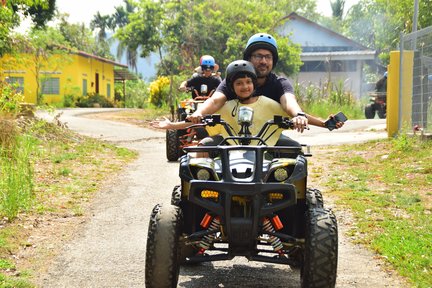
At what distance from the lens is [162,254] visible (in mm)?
4785

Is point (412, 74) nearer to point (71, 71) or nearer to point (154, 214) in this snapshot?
point (154, 214)

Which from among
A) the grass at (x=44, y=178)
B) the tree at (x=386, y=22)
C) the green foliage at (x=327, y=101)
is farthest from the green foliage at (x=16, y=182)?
the tree at (x=386, y=22)

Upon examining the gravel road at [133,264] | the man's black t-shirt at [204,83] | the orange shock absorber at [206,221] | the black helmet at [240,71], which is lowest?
the gravel road at [133,264]

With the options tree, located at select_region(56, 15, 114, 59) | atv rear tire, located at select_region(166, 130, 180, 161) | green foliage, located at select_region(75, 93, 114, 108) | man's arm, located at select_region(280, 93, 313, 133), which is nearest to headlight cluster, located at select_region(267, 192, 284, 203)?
man's arm, located at select_region(280, 93, 313, 133)

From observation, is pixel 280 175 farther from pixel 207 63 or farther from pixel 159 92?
pixel 159 92

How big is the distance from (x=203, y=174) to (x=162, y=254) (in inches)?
23.2

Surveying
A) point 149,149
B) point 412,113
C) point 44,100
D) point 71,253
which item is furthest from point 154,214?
point 44,100

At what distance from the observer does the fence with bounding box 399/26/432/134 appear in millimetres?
13727

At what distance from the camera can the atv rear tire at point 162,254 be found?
4.78m

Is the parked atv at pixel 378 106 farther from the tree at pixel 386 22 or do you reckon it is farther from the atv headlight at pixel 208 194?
the atv headlight at pixel 208 194

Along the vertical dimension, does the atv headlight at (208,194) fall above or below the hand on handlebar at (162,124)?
below

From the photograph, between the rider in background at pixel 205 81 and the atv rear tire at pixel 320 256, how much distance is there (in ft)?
30.0

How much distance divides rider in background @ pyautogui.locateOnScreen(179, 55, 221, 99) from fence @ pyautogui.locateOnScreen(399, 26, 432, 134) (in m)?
3.92

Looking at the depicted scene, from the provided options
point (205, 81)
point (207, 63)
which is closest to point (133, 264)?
point (207, 63)
